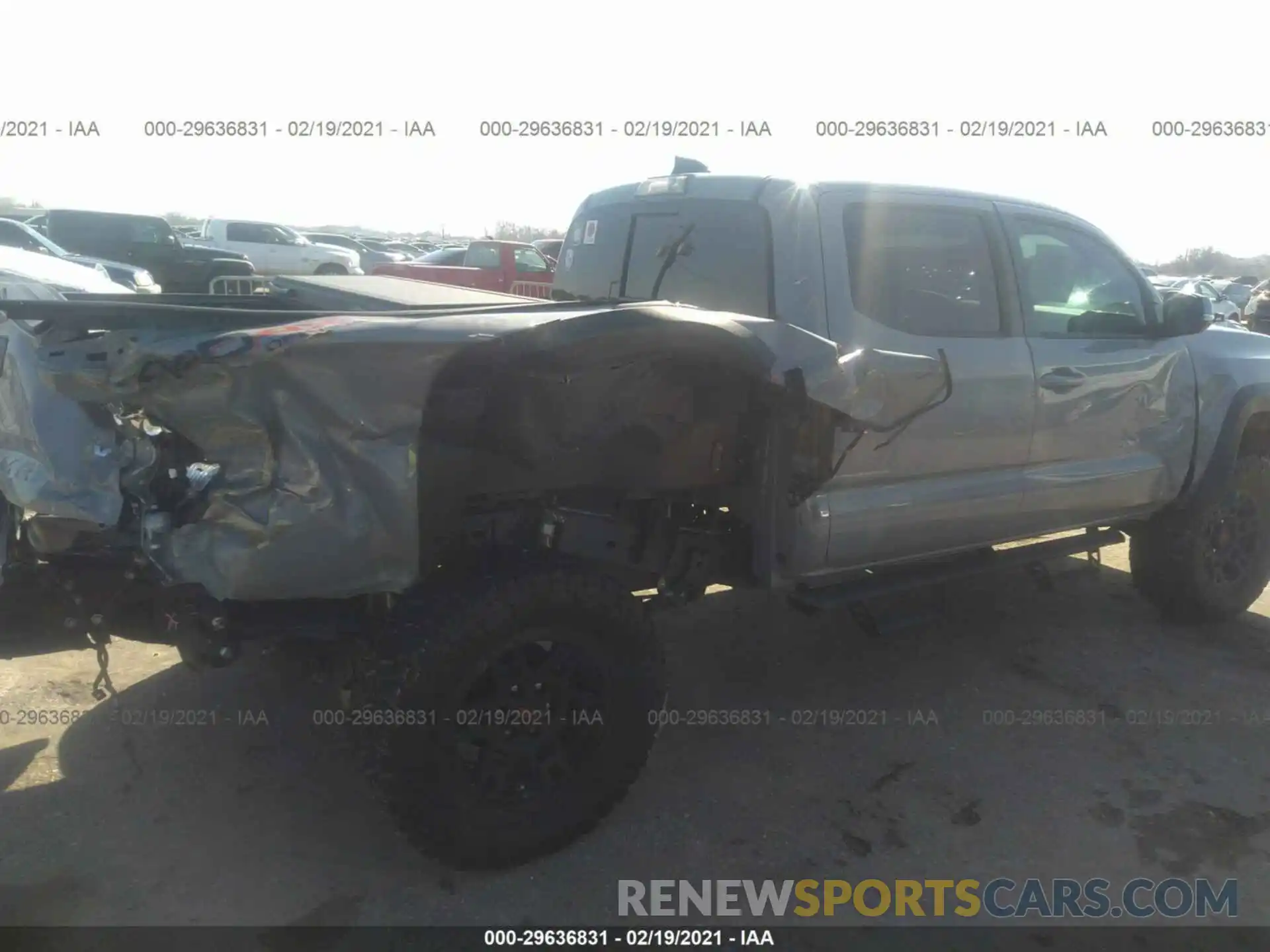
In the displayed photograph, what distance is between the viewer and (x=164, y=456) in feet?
8.45

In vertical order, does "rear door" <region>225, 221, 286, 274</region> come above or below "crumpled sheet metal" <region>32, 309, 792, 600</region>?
above

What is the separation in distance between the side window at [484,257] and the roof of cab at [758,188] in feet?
36.9

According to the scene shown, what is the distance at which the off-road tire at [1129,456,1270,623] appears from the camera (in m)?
4.81

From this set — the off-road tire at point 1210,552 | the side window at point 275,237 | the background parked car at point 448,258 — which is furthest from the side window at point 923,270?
the side window at point 275,237

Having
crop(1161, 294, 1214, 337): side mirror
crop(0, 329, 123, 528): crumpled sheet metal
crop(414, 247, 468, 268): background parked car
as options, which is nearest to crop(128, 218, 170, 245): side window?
crop(414, 247, 468, 268): background parked car

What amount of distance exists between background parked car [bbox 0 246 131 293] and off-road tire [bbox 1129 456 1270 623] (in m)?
5.34

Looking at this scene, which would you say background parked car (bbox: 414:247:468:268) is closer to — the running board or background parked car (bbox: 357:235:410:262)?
background parked car (bbox: 357:235:410:262)

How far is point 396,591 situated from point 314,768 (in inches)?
46.2

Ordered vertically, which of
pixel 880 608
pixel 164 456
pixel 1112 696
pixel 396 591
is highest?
pixel 164 456

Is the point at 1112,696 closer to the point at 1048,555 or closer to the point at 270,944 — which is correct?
the point at 1048,555

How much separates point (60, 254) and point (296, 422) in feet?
43.7

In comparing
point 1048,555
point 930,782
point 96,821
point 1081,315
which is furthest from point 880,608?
point 96,821

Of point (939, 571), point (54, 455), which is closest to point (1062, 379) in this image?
point (939, 571)

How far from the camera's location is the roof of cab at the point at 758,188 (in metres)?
3.53
